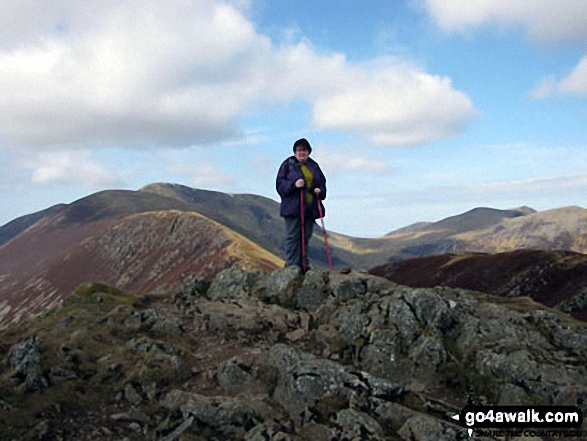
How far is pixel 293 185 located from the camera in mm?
20016

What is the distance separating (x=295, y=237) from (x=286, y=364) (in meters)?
7.72

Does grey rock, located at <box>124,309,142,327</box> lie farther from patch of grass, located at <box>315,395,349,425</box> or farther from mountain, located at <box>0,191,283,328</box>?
mountain, located at <box>0,191,283,328</box>

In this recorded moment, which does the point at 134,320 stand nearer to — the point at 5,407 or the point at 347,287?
the point at 5,407

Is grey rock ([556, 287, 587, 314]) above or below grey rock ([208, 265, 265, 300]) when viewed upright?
below

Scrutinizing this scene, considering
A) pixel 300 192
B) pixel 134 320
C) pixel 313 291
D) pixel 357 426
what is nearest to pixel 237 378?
pixel 357 426

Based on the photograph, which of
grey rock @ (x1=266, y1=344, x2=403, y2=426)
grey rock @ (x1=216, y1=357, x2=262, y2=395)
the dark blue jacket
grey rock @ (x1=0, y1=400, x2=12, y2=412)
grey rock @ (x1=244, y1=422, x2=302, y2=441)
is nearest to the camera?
grey rock @ (x1=244, y1=422, x2=302, y2=441)

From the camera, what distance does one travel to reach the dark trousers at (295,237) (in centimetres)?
2070

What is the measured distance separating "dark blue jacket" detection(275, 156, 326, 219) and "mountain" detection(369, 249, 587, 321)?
46.8 metres

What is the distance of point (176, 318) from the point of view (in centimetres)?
1866

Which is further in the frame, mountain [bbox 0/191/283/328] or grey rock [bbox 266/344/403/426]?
mountain [bbox 0/191/283/328]

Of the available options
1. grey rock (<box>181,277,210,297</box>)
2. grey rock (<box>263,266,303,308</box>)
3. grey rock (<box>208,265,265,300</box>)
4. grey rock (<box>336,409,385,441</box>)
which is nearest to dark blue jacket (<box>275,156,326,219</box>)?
grey rock (<box>263,266,303,308</box>)

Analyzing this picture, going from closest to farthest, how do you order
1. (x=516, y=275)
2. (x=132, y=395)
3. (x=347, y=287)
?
(x=132, y=395)
(x=347, y=287)
(x=516, y=275)

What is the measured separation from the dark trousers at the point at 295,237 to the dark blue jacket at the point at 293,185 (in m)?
0.41

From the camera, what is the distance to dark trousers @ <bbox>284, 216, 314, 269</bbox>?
20703mm
